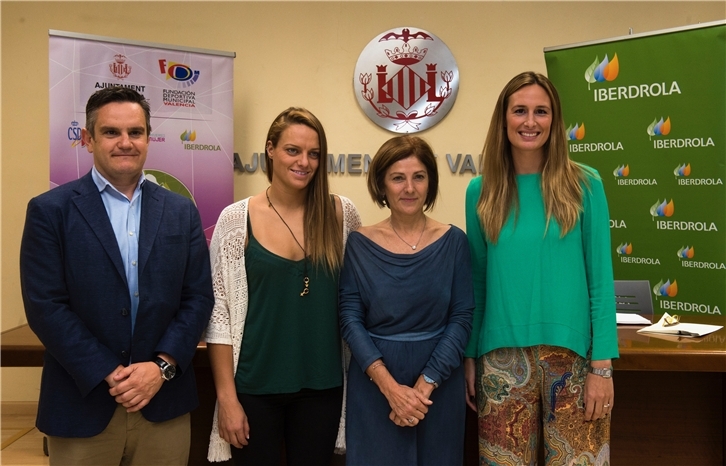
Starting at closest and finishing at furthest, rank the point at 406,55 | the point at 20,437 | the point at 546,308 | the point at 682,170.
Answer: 1. the point at 546,308
2. the point at 682,170
3. the point at 20,437
4. the point at 406,55

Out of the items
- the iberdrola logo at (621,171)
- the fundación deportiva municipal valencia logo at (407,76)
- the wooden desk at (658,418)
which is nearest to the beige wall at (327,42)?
the fundación deportiva municipal valencia logo at (407,76)

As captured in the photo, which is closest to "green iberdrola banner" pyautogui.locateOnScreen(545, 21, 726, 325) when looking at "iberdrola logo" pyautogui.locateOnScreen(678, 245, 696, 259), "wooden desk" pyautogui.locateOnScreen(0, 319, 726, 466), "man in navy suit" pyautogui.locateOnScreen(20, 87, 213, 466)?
"iberdrola logo" pyautogui.locateOnScreen(678, 245, 696, 259)

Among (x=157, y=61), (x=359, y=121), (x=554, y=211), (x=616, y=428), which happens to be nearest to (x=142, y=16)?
(x=157, y=61)

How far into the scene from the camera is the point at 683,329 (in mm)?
2303

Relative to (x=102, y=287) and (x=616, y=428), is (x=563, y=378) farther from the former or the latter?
(x=102, y=287)

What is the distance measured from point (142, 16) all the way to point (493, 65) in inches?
102

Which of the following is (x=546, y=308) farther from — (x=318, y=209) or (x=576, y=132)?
(x=576, y=132)

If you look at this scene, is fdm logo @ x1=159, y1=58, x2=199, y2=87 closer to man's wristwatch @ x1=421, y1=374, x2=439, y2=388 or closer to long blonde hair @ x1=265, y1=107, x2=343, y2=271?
long blonde hair @ x1=265, y1=107, x2=343, y2=271

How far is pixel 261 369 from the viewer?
184 cm

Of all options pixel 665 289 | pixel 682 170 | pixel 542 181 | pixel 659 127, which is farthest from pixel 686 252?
pixel 542 181

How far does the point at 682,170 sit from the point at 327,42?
99.7 inches

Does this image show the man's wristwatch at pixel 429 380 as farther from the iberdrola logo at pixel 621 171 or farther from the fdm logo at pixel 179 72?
the fdm logo at pixel 179 72

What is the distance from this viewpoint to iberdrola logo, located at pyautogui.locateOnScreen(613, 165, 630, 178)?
12.0 feet

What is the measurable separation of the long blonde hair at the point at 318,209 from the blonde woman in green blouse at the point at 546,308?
48 cm
